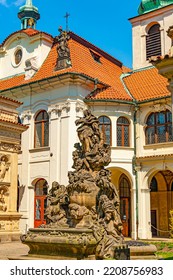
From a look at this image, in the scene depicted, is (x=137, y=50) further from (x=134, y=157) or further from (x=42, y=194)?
(x=42, y=194)

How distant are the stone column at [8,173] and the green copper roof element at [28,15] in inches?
644

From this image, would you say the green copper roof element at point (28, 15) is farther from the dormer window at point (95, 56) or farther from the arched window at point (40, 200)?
the arched window at point (40, 200)

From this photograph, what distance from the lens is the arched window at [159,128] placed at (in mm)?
24672

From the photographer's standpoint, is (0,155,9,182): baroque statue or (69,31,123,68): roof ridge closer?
(0,155,9,182): baroque statue

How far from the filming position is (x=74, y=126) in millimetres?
24359

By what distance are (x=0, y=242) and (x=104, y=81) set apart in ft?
42.7

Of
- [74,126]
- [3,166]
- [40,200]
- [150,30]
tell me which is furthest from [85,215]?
[150,30]

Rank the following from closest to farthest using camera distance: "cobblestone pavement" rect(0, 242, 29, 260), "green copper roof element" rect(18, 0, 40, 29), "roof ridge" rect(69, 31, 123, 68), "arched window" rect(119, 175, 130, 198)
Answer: "cobblestone pavement" rect(0, 242, 29, 260) → "arched window" rect(119, 175, 130, 198) → "roof ridge" rect(69, 31, 123, 68) → "green copper roof element" rect(18, 0, 40, 29)

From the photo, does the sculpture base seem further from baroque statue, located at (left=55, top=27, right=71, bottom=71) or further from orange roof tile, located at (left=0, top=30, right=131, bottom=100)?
baroque statue, located at (left=55, top=27, right=71, bottom=71)

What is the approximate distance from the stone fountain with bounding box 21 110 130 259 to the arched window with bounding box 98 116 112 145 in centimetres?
1212

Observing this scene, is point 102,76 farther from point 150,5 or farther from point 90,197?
point 90,197

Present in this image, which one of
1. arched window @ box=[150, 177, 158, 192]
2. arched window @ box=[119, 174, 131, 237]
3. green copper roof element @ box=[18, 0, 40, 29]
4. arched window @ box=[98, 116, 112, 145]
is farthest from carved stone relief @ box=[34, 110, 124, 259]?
green copper roof element @ box=[18, 0, 40, 29]

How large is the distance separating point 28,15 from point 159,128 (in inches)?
728

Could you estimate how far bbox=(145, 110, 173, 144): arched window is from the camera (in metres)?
24.7
